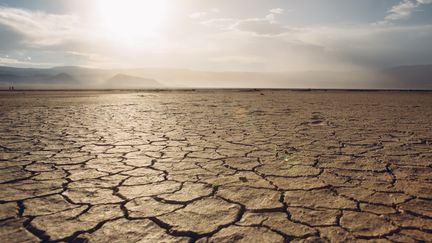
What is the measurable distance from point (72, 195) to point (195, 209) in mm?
884

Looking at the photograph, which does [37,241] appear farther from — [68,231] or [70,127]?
[70,127]

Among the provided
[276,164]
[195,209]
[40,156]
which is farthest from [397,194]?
[40,156]

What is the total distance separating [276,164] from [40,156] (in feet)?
7.87

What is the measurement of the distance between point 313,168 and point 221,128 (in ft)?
8.56

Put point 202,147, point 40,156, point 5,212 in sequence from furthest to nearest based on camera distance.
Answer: point 202,147
point 40,156
point 5,212

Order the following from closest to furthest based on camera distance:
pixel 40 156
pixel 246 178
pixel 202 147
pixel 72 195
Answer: pixel 72 195 → pixel 246 178 → pixel 40 156 → pixel 202 147

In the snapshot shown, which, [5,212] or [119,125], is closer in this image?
[5,212]

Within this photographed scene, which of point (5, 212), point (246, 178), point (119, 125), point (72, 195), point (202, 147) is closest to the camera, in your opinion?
point (5, 212)

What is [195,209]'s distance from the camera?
1.91 metres

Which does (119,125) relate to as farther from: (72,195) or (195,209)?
(195,209)

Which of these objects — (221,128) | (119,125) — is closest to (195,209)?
(221,128)

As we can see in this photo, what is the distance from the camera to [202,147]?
3711mm

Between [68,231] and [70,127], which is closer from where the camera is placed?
[68,231]

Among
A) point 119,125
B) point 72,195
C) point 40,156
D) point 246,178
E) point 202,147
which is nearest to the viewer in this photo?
point 72,195
